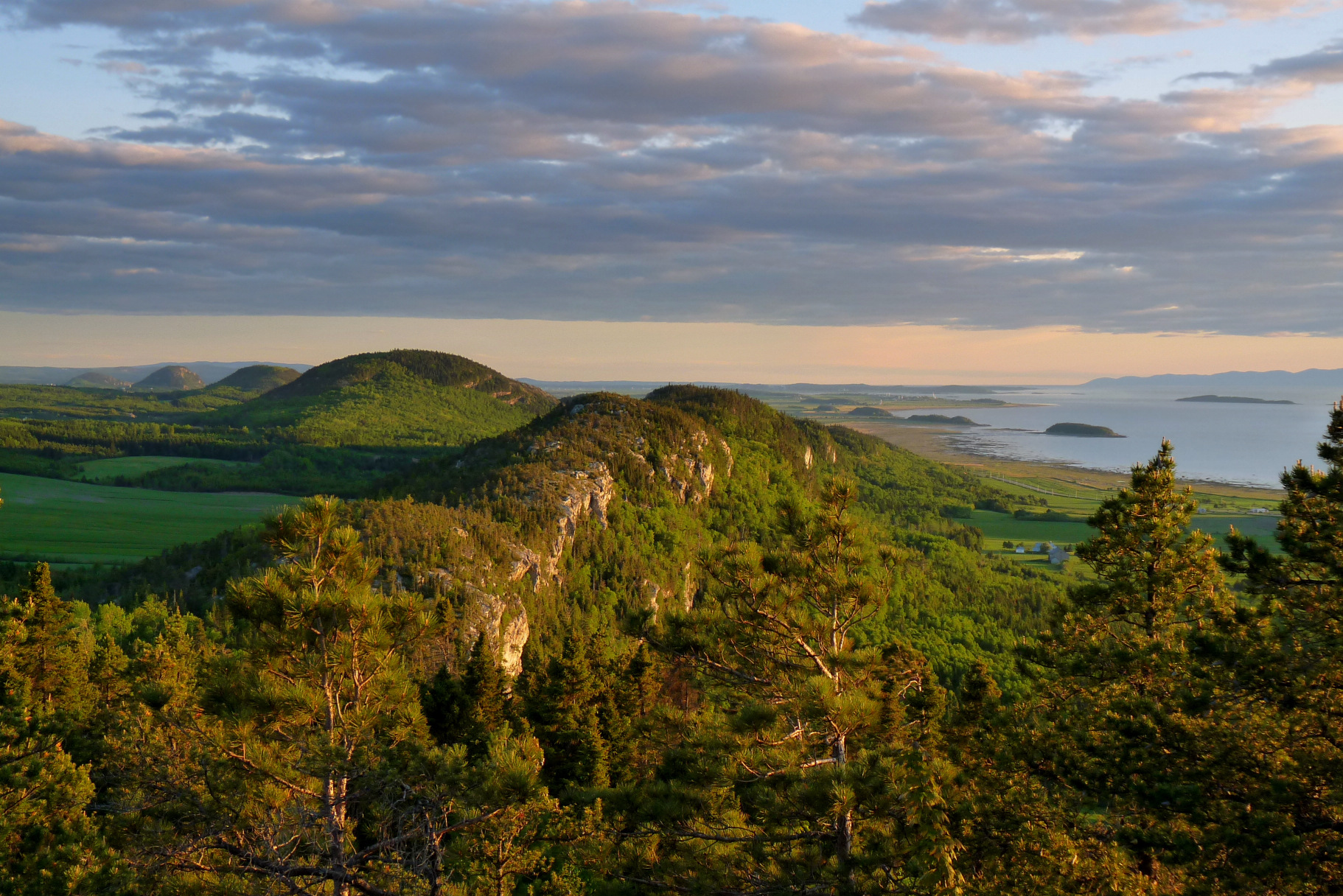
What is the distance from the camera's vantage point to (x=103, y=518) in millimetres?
156500

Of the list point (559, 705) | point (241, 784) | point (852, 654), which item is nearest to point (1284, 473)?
point (852, 654)

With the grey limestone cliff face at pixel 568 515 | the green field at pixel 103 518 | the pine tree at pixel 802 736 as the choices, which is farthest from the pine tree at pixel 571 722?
the green field at pixel 103 518

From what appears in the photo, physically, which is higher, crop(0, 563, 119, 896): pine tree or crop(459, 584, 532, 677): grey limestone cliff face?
crop(0, 563, 119, 896): pine tree

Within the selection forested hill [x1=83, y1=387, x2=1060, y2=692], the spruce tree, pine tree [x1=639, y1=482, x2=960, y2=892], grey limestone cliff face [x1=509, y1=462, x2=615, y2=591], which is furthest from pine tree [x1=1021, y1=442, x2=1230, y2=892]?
grey limestone cliff face [x1=509, y1=462, x2=615, y2=591]

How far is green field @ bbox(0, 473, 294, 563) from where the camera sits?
132m

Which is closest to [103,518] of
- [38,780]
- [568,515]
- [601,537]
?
[568,515]

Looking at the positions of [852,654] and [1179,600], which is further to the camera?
[1179,600]

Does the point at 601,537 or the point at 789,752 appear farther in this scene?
the point at 601,537

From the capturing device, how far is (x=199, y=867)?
9.37 meters

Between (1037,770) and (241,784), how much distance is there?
15.1 metres

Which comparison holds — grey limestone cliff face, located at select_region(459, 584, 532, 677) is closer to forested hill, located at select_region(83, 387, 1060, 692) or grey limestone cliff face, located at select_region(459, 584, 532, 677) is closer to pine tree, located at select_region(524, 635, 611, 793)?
forested hill, located at select_region(83, 387, 1060, 692)

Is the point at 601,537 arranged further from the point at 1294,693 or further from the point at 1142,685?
the point at 1294,693

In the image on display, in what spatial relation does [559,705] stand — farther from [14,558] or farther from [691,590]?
[14,558]

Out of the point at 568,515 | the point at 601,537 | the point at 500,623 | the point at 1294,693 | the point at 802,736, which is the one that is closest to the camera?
the point at 1294,693
